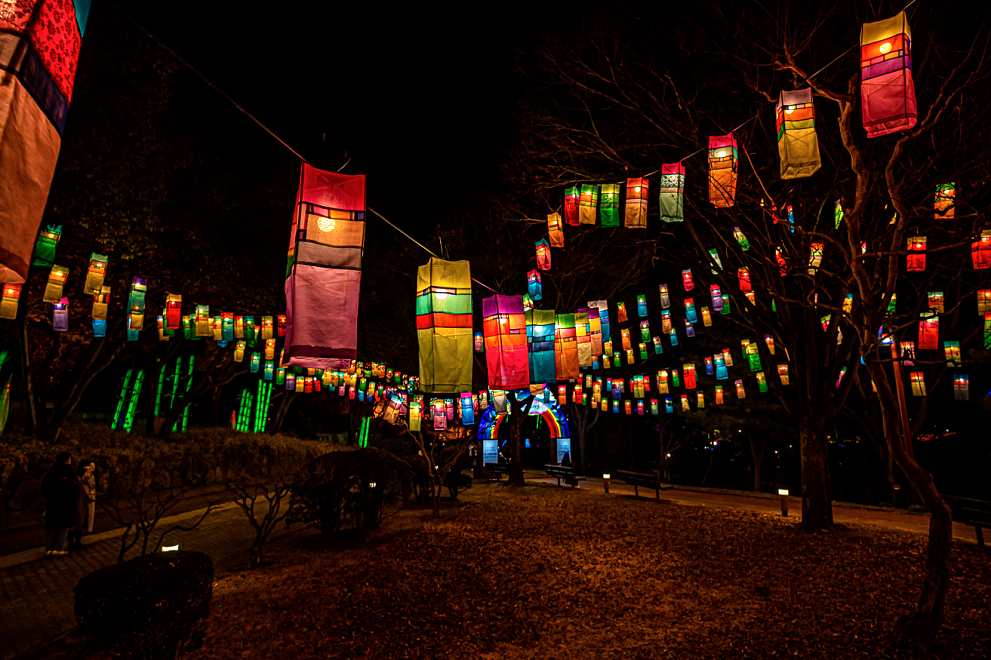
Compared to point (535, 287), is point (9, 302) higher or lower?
lower

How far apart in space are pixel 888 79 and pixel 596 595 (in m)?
7.39

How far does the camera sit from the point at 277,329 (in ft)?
63.1

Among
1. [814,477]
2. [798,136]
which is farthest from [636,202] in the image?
[814,477]

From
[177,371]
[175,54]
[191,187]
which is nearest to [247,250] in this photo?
[191,187]

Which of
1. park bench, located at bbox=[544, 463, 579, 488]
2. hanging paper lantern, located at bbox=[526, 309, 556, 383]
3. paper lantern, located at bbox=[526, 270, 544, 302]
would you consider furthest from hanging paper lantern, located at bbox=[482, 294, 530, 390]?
park bench, located at bbox=[544, 463, 579, 488]

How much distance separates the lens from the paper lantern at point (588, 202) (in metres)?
10.6

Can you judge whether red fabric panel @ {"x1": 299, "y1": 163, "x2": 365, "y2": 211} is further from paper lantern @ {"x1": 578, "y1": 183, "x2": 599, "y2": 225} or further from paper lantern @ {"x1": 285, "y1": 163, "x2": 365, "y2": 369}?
paper lantern @ {"x1": 578, "y1": 183, "x2": 599, "y2": 225}

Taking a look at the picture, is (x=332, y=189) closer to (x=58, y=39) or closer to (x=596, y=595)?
(x=58, y=39)

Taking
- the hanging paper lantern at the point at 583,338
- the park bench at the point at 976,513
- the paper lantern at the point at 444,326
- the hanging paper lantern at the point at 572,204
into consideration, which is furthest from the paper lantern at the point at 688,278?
the paper lantern at the point at 444,326

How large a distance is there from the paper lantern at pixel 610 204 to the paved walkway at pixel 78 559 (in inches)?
346

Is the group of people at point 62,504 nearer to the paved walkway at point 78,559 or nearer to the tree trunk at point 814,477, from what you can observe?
the paved walkway at point 78,559

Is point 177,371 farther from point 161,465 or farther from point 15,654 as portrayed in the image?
point 15,654

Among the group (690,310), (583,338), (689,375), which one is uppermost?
(690,310)

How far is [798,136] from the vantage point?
7574 mm
